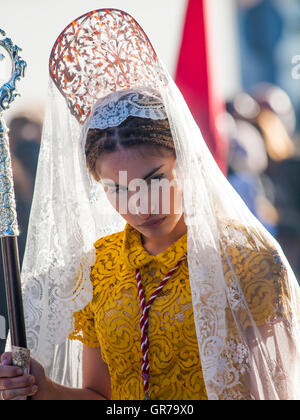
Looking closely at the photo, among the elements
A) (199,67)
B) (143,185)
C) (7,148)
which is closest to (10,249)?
(7,148)

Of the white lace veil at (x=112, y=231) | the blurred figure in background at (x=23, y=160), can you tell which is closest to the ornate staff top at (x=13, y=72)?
the white lace veil at (x=112, y=231)

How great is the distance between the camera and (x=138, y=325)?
1.68m

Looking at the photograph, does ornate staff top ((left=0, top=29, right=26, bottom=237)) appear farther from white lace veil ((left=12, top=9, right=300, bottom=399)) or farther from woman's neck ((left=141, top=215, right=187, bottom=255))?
woman's neck ((left=141, top=215, right=187, bottom=255))

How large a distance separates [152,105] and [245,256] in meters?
0.51

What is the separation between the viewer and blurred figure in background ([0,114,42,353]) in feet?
10.2

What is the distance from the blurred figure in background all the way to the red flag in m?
0.92

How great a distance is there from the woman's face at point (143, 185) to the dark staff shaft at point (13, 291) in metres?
0.35

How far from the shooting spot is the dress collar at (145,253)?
68.7 inches

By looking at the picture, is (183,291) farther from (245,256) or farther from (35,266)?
(35,266)

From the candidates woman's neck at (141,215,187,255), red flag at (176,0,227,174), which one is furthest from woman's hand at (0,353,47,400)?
red flag at (176,0,227,174)

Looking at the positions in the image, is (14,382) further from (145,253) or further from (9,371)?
(145,253)

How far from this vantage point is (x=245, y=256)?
5.21ft

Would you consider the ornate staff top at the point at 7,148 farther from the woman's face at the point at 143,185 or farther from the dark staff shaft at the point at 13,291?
the woman's face at the point at 143,185
